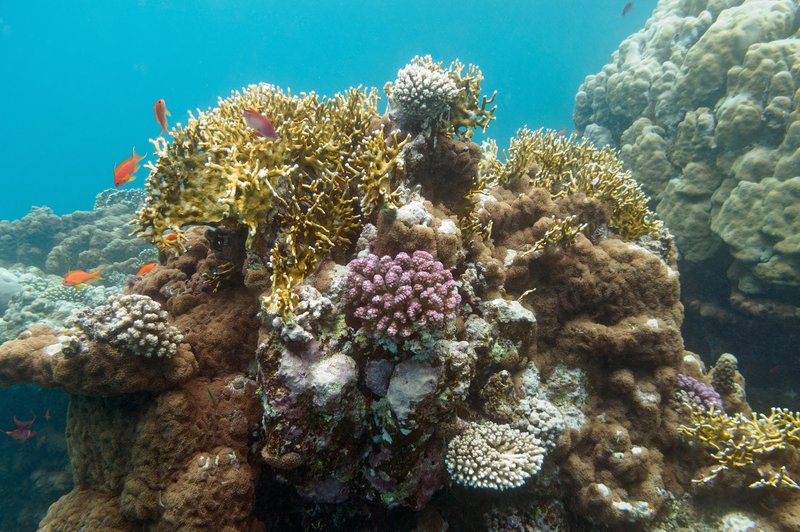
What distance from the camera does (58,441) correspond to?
33.1 ft

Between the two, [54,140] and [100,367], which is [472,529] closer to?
[100,367]

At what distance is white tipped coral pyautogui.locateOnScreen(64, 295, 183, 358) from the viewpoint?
3.51 metres

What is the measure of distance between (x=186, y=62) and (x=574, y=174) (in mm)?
170797

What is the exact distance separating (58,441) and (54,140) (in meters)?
145

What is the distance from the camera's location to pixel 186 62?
139m

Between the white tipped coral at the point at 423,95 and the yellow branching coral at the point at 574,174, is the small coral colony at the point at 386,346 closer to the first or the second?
the white tipped coral at the point at 423,95

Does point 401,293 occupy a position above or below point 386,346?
above

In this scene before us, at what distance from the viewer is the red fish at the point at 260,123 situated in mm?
3725

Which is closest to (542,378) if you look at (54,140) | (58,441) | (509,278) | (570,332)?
(570,332)

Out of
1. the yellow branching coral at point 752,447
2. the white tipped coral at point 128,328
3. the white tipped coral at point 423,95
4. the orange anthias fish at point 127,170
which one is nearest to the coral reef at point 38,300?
the orange anthias fish at point 127,170

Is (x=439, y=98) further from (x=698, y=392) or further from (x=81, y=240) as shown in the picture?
(x=81, y=240)

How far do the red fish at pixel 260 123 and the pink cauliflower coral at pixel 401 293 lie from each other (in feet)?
5.21

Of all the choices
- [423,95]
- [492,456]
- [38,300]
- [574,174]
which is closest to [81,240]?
[38,300]

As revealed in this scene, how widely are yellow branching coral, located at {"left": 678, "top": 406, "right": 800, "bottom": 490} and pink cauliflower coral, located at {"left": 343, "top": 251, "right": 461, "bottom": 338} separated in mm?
4082
